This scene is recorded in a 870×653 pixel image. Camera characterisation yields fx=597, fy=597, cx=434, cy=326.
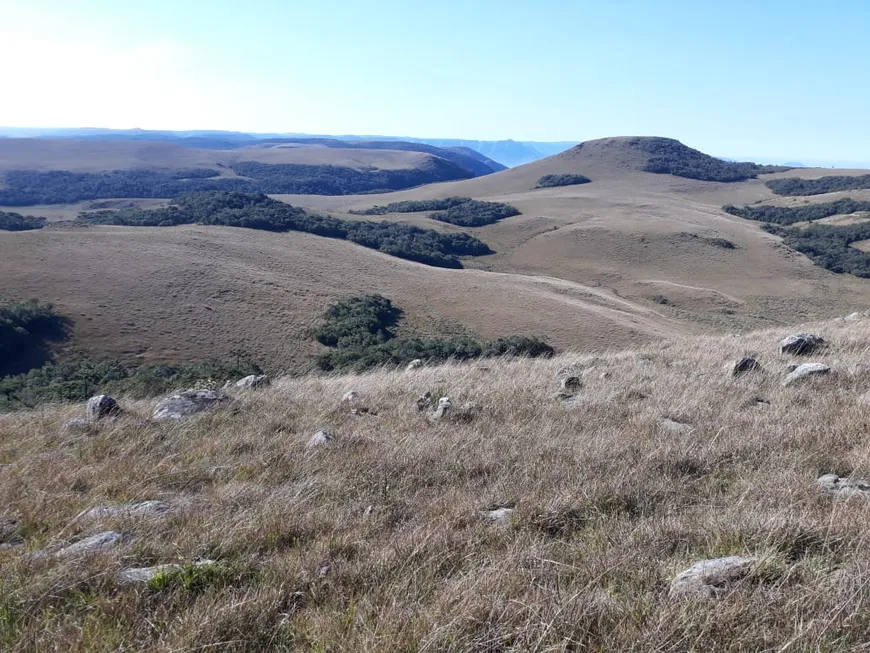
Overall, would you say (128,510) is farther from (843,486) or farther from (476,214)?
(476,214)

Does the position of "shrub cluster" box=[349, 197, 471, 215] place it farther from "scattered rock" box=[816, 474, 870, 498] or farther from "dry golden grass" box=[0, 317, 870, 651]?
"scattered rock" box=[816, 474, 870, 498]

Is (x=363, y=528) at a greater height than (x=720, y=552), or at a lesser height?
lesser

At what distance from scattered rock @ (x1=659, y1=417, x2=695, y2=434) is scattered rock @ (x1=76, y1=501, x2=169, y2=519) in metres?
3.88

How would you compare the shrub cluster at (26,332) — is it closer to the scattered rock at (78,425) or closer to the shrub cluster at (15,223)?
the scattered rock at (78,425)

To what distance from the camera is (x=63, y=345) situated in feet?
82.6

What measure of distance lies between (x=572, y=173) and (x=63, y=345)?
4344 inches

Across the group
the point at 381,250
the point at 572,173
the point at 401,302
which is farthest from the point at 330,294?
Result: the point at 572,173

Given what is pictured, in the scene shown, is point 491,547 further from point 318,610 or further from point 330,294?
point 330,294

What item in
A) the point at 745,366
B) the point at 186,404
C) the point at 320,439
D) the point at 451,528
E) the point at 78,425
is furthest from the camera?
the point at 745,366

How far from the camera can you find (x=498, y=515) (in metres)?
3.47

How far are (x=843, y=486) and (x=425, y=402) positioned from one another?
3817 millimetres

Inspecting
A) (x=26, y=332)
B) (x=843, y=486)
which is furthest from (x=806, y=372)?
(x=26, y=332)

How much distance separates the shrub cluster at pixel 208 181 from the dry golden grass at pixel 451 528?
390 feet

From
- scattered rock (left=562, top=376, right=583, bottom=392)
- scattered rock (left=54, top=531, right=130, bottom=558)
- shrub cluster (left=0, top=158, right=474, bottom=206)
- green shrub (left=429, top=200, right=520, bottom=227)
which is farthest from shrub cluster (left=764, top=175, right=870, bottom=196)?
scattered rock (left=54, top=531, right=130, bottom=558)
